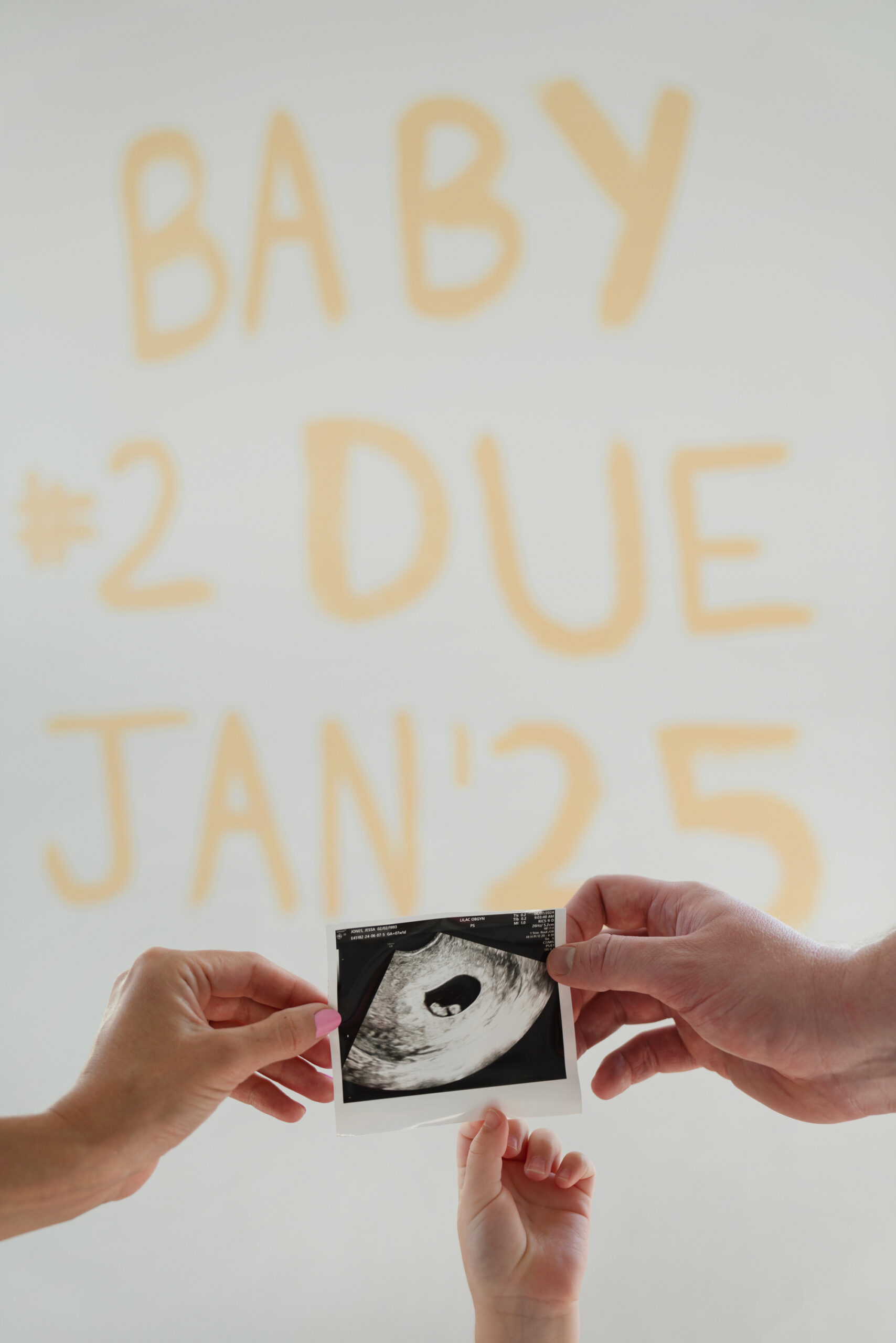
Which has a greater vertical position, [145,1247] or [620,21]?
[620,21]

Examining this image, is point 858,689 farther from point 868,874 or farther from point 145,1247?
point 145,1247

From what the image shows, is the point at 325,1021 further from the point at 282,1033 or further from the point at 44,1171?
the point at 44,1171

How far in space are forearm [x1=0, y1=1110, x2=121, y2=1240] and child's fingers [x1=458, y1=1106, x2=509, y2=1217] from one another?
0.43 metres

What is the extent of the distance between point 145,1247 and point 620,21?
7.20 feet

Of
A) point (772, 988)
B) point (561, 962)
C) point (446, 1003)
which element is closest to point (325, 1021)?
point (446, 1003)

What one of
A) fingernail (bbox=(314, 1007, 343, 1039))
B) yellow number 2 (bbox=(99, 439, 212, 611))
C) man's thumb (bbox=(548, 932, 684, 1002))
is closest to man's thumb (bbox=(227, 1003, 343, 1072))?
fingernail (bbox=(314, 1007, 343, 1039))

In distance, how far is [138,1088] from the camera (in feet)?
2.95

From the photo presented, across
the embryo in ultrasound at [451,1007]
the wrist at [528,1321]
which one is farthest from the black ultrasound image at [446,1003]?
the wrist at [528,1321]

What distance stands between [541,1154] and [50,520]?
1266 millimetres

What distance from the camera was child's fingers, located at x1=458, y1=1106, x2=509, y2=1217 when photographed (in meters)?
1.06

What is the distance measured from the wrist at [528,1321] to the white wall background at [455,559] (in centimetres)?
34

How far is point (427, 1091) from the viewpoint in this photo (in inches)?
41.3

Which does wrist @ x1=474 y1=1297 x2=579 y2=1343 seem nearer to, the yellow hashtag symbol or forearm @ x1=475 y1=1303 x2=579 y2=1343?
forearm @ x1=475 y1=1303 x2=579 y2=1343

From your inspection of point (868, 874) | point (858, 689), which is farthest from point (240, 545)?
point (868, 874)
